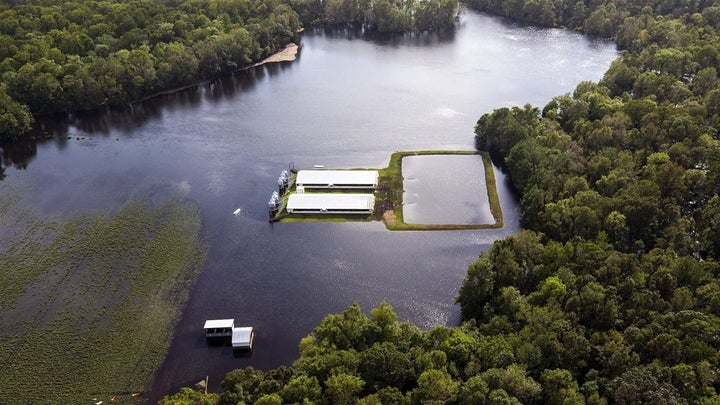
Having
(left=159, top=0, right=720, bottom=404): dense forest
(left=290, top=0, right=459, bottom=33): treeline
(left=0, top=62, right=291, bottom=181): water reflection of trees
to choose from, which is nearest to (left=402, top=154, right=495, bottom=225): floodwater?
(left=159, top=0, right=720, bottom=404): dense forest

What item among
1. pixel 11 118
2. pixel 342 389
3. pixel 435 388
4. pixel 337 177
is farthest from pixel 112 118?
pixel 435 388

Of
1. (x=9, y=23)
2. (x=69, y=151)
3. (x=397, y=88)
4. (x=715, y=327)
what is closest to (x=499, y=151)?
(x=397, y=88)

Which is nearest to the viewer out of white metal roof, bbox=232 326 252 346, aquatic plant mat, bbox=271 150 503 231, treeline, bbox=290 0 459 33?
white metal roof, bbox=232 326 252 346

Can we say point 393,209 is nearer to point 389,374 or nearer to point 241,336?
point 241,336

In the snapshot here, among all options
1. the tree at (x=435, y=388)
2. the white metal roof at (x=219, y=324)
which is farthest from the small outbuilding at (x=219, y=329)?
the tree at (x=435, y=388)

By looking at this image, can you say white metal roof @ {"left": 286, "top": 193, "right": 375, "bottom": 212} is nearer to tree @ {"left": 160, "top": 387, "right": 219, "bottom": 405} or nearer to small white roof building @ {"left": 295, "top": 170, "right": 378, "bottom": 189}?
small white roof building @ {"left": 295, "top": 170, "right": 378, "bottom": 189}

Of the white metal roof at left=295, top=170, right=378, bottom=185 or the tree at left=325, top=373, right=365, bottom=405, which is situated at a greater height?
the white metal roof at left=295, top=170, right=378, bottom=185

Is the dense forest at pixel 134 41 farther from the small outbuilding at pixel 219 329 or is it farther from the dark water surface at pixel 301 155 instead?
the small outbuilding at pixel 219 329
